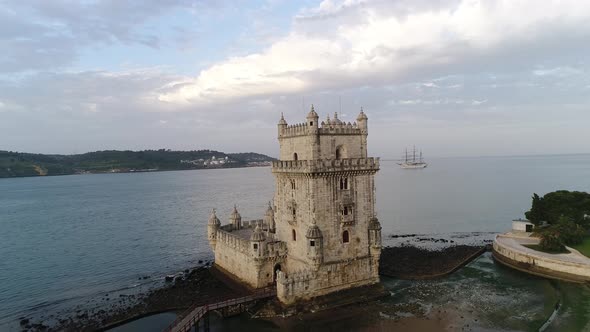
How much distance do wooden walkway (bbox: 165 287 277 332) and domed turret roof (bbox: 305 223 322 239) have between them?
18.4ft

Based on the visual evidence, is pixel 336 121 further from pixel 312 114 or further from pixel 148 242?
pixel 148 242

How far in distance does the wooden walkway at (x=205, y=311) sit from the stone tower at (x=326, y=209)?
1.52 meters

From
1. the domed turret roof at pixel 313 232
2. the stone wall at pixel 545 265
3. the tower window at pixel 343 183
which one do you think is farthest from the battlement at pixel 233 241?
the stone wall at pixel 545 265

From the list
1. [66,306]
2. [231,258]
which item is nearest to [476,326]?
[231,258]

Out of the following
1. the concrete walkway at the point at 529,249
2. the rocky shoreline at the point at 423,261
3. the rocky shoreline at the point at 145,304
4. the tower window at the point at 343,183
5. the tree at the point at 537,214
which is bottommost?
the rocky shoreline at the point at 145,304

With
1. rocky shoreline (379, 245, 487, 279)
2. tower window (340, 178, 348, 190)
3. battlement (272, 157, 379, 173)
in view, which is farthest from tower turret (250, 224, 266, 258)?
rocky shoreline (379, 245, 487, 279)

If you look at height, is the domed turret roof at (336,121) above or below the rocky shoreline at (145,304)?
above

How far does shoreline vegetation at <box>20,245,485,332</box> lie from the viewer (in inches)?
1300

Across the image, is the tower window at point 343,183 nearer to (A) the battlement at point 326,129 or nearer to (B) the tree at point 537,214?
(A) the battlement at point 326,129

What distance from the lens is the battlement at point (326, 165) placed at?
102ft

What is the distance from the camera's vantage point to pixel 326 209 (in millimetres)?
31953

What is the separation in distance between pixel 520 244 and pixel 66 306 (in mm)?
48066

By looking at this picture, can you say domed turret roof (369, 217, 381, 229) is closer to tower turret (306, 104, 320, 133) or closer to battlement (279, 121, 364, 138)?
battlement (279, 121, 364, 138)

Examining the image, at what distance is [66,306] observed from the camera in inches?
1478
